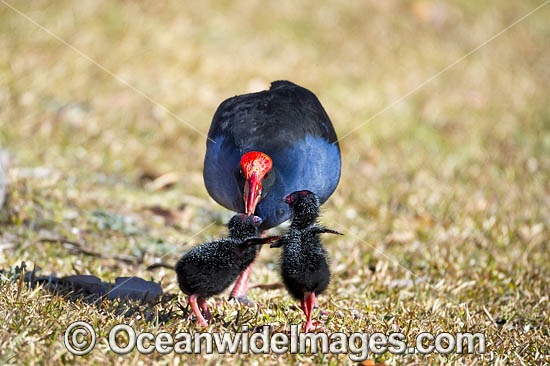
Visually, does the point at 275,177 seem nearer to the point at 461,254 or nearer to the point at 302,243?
the point at 302,243

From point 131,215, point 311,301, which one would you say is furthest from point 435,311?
point 131,215

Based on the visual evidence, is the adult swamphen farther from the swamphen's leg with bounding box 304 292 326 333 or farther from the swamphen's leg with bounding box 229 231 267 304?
the swamphen's leg with bounding box 304 292 326 333

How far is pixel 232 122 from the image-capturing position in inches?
158

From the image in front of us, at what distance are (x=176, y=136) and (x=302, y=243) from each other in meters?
4.17

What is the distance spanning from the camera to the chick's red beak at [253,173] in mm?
3486

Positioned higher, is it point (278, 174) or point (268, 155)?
point (268, 155)

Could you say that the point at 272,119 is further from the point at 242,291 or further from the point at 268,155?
the point at 242,291

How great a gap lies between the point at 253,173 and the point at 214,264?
1.89 ft
